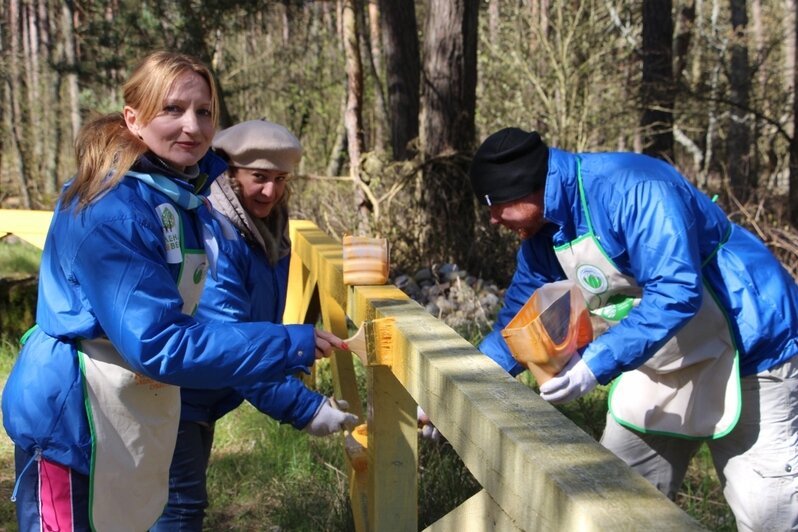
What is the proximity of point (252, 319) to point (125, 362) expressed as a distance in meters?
0.84

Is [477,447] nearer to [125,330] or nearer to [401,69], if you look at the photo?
[125,330]

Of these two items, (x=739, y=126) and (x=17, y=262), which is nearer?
(x=17, y=262)

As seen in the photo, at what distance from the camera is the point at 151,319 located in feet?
6.34

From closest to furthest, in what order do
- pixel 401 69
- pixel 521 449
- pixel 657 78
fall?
pixel 521 449, pixel 401 69, pixel 657 78

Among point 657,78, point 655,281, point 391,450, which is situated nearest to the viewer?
point 655,281

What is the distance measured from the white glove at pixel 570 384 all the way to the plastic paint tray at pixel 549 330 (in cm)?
4

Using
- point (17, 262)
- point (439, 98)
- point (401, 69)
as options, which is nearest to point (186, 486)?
point (17, 262)

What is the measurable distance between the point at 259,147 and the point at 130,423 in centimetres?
115

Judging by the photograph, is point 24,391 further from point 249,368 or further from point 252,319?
point 252,319

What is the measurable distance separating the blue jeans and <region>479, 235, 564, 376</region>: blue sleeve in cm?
104

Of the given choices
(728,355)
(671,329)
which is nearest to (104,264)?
(671,329)

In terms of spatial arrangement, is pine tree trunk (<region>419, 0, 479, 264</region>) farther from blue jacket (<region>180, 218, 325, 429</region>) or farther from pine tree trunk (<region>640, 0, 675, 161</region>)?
blue jacket (<region>180, 218, 325, 429</region>)

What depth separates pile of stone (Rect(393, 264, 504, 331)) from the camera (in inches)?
278

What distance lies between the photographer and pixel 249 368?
→ 6.76 ft
